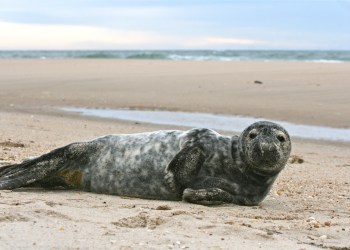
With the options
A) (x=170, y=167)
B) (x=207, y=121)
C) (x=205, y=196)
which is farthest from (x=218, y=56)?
(x=205, y=196)

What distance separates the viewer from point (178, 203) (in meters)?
6.20

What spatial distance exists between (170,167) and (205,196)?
15.0 inches

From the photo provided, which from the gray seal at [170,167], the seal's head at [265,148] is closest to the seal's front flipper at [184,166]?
the gray seal at [170,167]

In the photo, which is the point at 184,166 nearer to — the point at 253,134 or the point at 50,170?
the point at 253,134

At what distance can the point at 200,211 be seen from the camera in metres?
5.82

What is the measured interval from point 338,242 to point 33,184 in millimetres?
2725

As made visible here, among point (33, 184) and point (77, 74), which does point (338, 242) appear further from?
point (77, 74)

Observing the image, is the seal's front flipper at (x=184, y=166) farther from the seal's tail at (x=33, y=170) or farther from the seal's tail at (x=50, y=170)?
the seal's tail at (x=33, y=170)

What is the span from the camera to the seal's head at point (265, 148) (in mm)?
6066

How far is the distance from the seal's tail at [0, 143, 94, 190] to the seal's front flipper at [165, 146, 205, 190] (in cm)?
79

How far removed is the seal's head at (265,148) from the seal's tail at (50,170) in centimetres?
140

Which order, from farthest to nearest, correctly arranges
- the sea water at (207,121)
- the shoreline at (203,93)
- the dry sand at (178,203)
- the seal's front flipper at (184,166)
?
1. the shoreline at (203,93)
2. the sea water at (207,121)
3. the seal's front flipper at (184,166)
4. the dry sand at (178,203)

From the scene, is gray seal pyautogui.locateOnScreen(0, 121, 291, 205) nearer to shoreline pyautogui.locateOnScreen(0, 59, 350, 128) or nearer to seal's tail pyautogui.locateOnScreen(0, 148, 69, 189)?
seal's tail pyautogui.locateOnScreen(0, 148, 69, 189)

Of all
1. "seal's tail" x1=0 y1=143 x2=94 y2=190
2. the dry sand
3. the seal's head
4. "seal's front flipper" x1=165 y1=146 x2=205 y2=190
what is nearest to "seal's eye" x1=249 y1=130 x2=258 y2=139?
the seal's head
